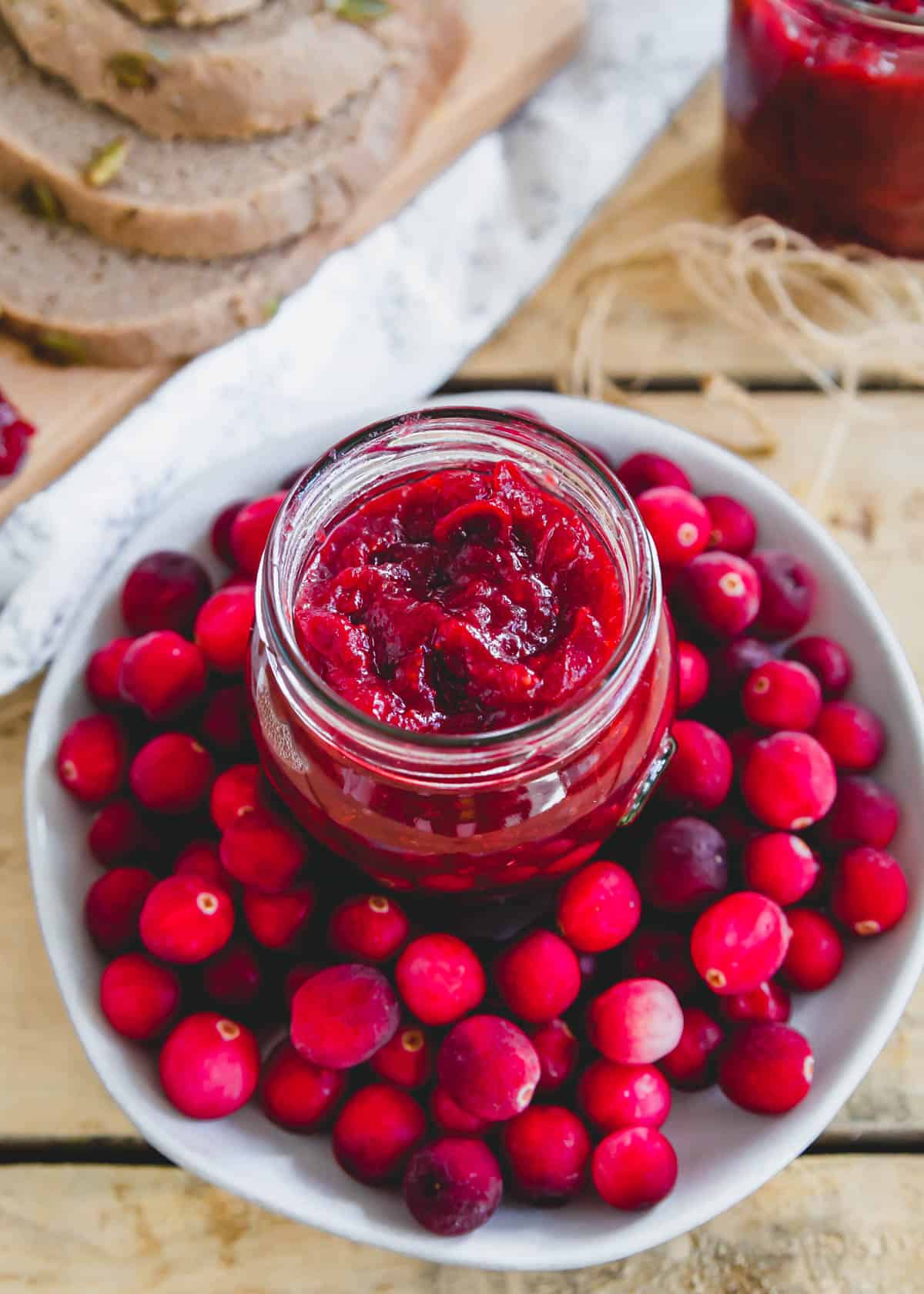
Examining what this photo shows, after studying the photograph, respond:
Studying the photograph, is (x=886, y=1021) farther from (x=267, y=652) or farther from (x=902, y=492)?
(x=902, y=492)

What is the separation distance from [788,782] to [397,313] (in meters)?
1.01

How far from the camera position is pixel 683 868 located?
1.20 m

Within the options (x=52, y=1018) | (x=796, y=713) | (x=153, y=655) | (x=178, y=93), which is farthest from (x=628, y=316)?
(x=52, y=1018)

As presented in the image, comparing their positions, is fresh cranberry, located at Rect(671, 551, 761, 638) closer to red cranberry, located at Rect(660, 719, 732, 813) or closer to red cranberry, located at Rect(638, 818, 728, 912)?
red cranberry, located at Rect(660, 719, 732, 813)

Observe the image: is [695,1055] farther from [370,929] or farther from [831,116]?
[831,116]

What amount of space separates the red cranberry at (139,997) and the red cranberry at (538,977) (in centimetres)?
33

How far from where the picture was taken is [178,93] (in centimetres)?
171

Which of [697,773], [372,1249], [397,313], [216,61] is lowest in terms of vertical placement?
[372,1249]

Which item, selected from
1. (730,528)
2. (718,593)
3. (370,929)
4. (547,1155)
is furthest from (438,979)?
(730,528)

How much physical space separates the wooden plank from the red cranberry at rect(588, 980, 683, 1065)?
1.00ft

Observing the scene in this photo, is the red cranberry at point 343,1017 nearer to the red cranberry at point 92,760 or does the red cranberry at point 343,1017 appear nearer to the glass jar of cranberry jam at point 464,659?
the glass jar of cranberry jam at point 464,659

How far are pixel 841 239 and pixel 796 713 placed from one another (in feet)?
3.09

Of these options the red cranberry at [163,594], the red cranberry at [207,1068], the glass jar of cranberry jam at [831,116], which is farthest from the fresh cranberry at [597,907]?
the glass jar of cranberry jam at [831,116]

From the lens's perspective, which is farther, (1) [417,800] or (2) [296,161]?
(2) [296,161]
